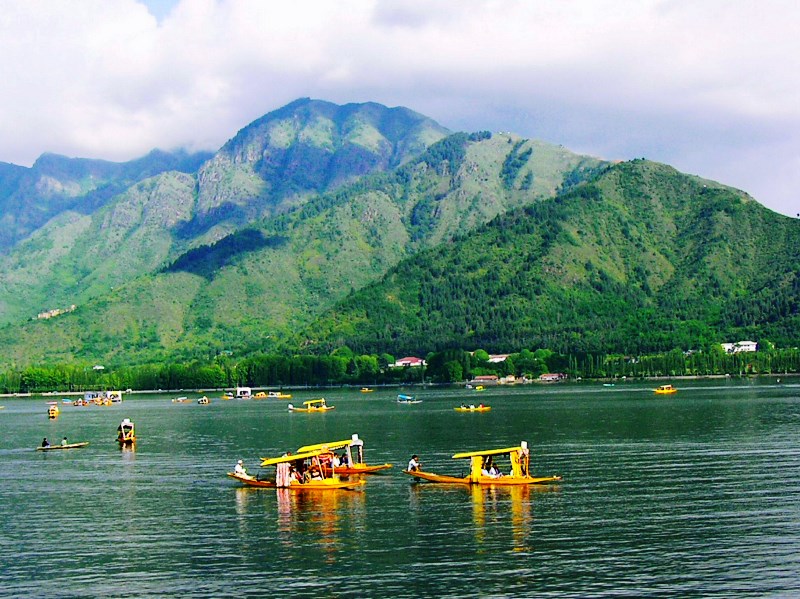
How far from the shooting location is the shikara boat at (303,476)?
10356 centimetres

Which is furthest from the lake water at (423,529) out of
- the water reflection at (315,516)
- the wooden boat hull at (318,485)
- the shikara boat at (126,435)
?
the shikara boat at (126,435)

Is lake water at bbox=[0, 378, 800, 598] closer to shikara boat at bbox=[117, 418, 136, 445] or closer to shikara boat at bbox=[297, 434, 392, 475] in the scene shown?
shikara boat at bbox=[297, 434, 392, 475]

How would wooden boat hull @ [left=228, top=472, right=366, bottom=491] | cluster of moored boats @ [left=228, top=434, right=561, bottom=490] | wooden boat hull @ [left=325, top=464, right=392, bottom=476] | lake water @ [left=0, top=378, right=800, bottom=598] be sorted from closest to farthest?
lake water @ [left=0, top=378, right=800, bottom=598]
cluster of moored boats @ [left=228, top=434, right=561, bottom=490]
wooden boat hull @ [left=228, top=472, right=366, bottom=491]
wooden boat hull @ [left=325, top=464, right=392, bottom=476]

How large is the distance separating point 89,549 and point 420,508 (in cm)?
2720

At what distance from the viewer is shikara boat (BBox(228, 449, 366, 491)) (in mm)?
103562

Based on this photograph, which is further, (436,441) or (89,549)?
(436,441)

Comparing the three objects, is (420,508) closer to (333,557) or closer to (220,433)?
(333,557)

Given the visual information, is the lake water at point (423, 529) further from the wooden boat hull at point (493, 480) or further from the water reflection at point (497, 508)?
the wooden boat hull at point (493, 480)

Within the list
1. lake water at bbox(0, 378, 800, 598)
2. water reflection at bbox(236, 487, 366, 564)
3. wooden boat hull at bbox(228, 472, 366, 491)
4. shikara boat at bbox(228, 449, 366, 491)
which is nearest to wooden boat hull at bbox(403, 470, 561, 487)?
lake water at bbox(0, 378, 800, 598)

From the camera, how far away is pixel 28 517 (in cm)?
9269

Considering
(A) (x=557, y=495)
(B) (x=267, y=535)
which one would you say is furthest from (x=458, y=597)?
(A) (x=557, y=495)

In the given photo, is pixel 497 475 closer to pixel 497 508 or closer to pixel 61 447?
pixel 497 508

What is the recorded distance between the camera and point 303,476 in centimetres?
10469

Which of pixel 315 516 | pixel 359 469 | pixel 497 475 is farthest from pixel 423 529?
pixel 359 469
